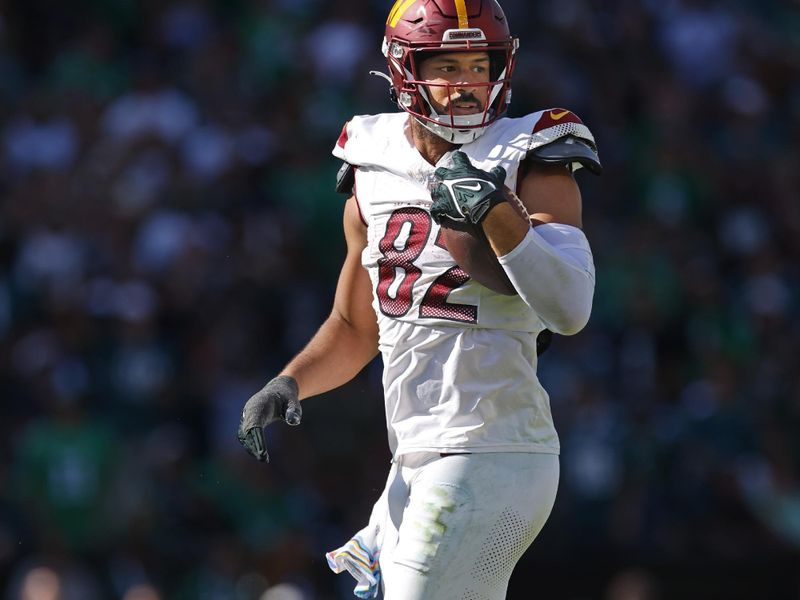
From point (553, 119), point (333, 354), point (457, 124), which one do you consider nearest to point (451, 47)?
point (457, 124)

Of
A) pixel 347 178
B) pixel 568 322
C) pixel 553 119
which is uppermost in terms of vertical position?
pixel 553 119

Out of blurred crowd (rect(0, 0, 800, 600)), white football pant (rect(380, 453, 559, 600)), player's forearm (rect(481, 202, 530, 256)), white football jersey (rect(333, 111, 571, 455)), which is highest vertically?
player's forearm (rect(481, 202, 530, 256))

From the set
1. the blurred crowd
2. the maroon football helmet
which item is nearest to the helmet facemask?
the maroon football helmet

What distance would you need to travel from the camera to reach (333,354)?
409 cm

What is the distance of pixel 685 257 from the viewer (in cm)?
879

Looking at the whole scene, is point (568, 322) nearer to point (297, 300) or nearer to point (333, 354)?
point (333, 354)

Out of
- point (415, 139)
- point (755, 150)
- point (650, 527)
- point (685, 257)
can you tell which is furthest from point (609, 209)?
point (415, 139)

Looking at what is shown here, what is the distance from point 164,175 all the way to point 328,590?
289 centimetres

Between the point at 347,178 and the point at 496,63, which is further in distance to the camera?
the point at 347,178

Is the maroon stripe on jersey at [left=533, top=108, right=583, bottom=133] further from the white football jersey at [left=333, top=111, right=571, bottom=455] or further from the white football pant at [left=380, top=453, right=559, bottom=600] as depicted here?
the white football pant at [left=380, top=453, right=559, bottom=600]

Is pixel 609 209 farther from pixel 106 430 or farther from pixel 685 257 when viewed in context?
pixel 106 430

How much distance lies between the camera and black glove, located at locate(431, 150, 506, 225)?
127 inches

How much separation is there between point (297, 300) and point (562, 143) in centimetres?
479

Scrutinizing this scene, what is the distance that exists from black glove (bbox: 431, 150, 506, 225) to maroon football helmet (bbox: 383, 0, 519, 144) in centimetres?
33
